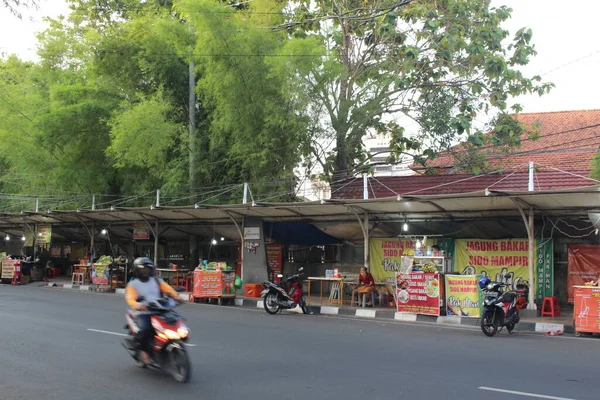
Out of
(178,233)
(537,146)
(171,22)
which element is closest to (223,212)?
(178,233)

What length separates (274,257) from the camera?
2103 centimetres

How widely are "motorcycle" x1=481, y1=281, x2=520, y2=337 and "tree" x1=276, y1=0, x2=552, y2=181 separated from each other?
861cm

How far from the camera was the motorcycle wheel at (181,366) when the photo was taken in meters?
6.53

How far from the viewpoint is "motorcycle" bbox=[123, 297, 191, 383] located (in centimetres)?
654

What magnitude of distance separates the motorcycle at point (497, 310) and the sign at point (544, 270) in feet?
14.3

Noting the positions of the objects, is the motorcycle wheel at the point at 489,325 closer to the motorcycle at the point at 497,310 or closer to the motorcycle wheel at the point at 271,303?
the motorcycle at the point at 497,310

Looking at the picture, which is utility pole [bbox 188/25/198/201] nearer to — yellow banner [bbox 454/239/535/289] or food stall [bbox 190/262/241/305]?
food stall [bbox 190/262/241/305]

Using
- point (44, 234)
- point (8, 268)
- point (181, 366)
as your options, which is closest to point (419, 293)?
point (181, 366)

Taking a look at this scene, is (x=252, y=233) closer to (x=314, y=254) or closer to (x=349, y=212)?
(x=314, y=254)

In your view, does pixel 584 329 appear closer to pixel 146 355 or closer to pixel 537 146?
pixel 146 355

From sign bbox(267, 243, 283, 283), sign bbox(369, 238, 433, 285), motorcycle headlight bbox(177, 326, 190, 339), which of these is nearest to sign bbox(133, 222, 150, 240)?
sign bbox(267, 243, 283, 283)

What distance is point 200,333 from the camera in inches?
424

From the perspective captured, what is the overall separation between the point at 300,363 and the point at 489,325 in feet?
17.5

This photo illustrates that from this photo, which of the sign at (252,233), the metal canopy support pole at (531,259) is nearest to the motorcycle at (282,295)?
the sign at (252,233)
